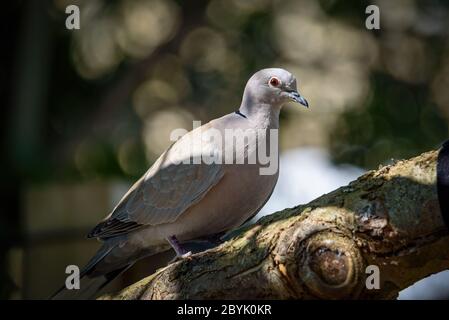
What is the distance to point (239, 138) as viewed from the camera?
11.2 ft

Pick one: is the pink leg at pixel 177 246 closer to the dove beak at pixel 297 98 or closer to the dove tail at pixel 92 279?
the dove tail at pixel 92 279

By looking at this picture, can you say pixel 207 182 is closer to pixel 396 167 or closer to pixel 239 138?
pixel 239 138

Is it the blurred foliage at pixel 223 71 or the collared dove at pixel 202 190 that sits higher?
the blurred foliage at pixel 223 71

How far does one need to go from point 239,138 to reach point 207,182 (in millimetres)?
239

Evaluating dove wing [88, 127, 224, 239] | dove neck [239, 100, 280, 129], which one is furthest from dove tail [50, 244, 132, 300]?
dove neck [239, 100, 280, 129]

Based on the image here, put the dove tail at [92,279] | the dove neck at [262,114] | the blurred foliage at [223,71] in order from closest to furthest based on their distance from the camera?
the dove neck at [262,114] < the dove tail at [92,279] < the blurred foliage at [223,71]

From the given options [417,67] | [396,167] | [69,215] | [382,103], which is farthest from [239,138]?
[417,67]

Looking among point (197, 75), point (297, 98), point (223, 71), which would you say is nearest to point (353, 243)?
point (297, 98)

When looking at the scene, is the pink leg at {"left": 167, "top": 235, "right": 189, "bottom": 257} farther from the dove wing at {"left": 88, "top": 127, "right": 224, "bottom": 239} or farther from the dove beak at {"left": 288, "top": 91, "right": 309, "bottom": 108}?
the dove beak at {"left": 288, "top": 91, "right": 309, "bottom": 108}

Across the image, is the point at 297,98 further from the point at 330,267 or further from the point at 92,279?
the point at 92,279

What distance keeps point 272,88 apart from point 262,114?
5.1 inches

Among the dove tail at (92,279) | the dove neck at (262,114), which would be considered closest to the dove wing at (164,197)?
the dove tail at (92,279)

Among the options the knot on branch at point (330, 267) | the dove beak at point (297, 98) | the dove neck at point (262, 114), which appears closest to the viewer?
the knot on branch at point (330, 267)

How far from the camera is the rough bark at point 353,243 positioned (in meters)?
2.54
